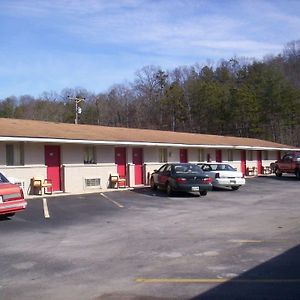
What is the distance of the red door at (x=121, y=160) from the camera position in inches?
1048

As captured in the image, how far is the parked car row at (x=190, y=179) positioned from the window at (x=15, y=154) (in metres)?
6.57

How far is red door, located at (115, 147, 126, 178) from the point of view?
1048 inches

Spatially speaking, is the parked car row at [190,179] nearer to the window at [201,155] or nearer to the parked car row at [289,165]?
the window at [201,155]

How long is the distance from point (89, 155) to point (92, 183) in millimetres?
1464

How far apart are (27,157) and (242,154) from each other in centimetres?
2230

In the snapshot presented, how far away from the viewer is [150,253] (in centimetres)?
953

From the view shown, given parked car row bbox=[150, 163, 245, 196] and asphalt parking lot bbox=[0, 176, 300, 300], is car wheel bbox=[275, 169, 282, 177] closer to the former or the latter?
parked car row bbox=[150, 163, 245, 196]

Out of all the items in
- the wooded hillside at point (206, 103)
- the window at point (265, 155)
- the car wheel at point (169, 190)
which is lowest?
the car wheel at point (169, 190)

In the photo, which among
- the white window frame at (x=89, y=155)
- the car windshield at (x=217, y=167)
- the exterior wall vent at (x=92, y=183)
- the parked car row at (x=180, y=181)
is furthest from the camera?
the car windshield at (x=217, y=167)

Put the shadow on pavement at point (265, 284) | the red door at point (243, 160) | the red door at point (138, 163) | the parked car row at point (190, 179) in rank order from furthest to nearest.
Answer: the red door at point (243, 160) < the red door at point (138, 163) < the parked car row at point (190, 179) < the shadow on pavement at point (265, 284)

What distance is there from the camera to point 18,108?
292 ft

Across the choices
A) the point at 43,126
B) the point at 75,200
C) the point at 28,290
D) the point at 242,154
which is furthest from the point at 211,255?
the point at 242,154

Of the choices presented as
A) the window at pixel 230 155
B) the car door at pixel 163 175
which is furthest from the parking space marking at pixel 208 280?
the window at pixel 230 155

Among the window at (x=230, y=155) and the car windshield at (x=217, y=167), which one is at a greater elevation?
the window at (x=230, y=155)
